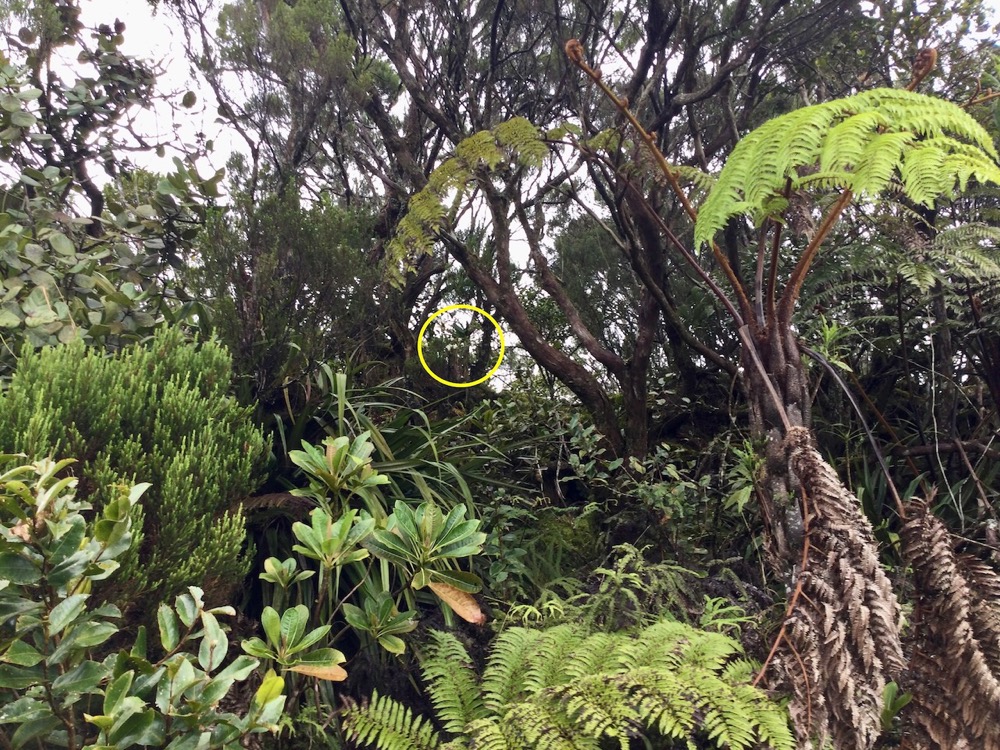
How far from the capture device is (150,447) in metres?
2.18

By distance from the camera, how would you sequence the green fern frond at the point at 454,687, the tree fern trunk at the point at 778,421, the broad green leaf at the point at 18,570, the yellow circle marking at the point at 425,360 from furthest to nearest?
the yellow circle marking at the point at 425,360 < the tree fern trunk at the point at 778,421 < the green fern frond at the point at 454,687 < the broad green leaf at the point at 18,570

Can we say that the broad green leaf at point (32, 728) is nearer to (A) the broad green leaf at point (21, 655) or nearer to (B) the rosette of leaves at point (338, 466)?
(A) the broad green leaf at point (21, 655)

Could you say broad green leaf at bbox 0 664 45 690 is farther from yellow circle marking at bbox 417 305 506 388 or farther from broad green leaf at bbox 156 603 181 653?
yellow circle marking at bbox 417 305 506 388

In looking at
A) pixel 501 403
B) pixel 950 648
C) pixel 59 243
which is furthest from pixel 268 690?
pixel 501 403

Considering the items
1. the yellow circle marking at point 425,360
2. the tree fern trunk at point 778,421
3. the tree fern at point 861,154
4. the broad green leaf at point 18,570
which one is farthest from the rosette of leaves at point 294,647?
the yellow circle marking at point 425,360

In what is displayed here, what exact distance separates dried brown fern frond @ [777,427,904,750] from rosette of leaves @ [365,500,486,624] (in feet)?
2.86

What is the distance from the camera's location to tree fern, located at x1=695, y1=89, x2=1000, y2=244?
192 cm

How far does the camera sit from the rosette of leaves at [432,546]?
2104 mm

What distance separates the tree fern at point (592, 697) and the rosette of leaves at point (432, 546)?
0.45 feet

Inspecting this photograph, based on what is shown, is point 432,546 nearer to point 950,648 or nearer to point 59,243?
point 950,648

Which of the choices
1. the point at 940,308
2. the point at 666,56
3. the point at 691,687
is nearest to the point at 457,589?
the point at 691,687

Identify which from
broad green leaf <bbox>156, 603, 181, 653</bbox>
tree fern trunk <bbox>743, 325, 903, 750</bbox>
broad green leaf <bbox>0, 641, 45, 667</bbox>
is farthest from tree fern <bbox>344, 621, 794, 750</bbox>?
broad green leaf <bbox>0, 641, 45, 667</bbox>

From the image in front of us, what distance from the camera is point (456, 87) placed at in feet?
17.3

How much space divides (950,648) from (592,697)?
2.90ft
